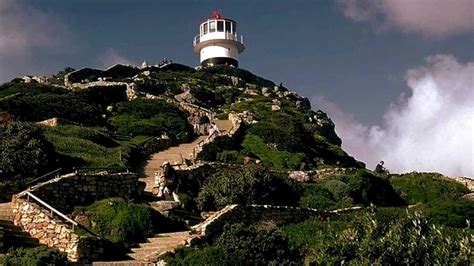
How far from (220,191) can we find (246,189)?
3.41 ft

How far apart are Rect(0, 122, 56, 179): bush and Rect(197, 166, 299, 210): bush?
634 cm

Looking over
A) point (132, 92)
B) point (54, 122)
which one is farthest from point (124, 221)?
point (132, 92)

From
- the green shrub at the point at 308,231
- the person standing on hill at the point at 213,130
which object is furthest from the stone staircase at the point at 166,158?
the green shrub at the point at 308,231

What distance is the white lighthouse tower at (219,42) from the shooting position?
9775cm

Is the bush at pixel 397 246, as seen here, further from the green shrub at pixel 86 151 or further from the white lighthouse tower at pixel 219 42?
the white lighthouse tower at pixel 219 42

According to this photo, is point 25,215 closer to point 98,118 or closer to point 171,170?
point 171,170

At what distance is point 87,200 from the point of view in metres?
28.7

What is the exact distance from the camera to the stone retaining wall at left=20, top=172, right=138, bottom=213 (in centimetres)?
2784

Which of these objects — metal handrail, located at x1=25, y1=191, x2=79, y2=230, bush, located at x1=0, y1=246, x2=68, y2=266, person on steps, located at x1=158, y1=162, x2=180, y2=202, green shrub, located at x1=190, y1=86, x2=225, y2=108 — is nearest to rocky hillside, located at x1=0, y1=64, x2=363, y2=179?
green shrub, located at x1=190, y1=86, x2=225, y2=108

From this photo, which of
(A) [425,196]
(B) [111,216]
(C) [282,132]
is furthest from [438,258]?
(C) [282,132]

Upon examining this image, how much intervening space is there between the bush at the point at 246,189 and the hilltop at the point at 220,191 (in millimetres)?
50

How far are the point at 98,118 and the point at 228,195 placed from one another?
2306 cm

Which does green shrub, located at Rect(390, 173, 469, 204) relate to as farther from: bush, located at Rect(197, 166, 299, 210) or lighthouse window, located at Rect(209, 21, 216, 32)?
lighthouse window, located at Rect(209, 21, 216, 32)

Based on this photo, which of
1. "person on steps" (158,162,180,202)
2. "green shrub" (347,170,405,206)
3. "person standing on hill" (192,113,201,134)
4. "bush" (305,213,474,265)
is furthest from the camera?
"person standing on hill" (192,113,201,134)
